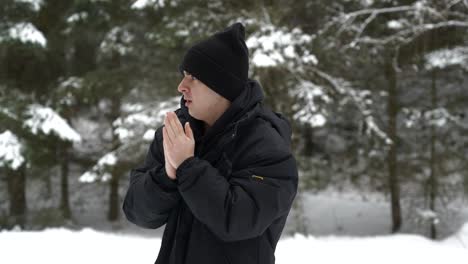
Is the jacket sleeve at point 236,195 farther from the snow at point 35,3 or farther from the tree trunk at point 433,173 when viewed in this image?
the tree trunk at point 433,173

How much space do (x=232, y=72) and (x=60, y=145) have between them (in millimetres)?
9257

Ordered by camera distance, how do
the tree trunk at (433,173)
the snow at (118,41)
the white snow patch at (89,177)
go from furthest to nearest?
the tree trunk at (433,173) < the snow at (118,41) < the white snow patch at (89,177)

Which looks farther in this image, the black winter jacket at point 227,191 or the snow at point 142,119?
the snow at point 142,119

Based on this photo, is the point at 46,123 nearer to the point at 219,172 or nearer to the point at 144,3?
the point at 144,3

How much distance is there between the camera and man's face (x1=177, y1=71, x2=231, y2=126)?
1618 mm

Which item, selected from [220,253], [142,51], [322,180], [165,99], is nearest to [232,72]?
[220,253]

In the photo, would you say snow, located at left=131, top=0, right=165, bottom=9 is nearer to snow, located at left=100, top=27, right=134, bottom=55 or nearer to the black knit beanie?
snow, located at left=100, top=27, right=134, bottom=55

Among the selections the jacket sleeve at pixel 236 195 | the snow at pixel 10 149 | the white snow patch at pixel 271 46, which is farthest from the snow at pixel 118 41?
the jacket sleeve at pixel 236 195

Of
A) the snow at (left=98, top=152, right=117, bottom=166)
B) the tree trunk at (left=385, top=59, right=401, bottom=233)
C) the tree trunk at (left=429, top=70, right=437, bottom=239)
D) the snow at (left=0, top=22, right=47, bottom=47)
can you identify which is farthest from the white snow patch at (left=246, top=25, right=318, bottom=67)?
the tree trunk at (left=429, top=70, right=437, bottom=239)

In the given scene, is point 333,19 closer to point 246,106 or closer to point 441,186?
point 441,186

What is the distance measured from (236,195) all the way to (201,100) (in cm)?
35

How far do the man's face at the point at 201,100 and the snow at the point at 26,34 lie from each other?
684cm

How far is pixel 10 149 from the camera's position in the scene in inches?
300

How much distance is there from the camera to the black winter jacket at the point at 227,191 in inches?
56.7
